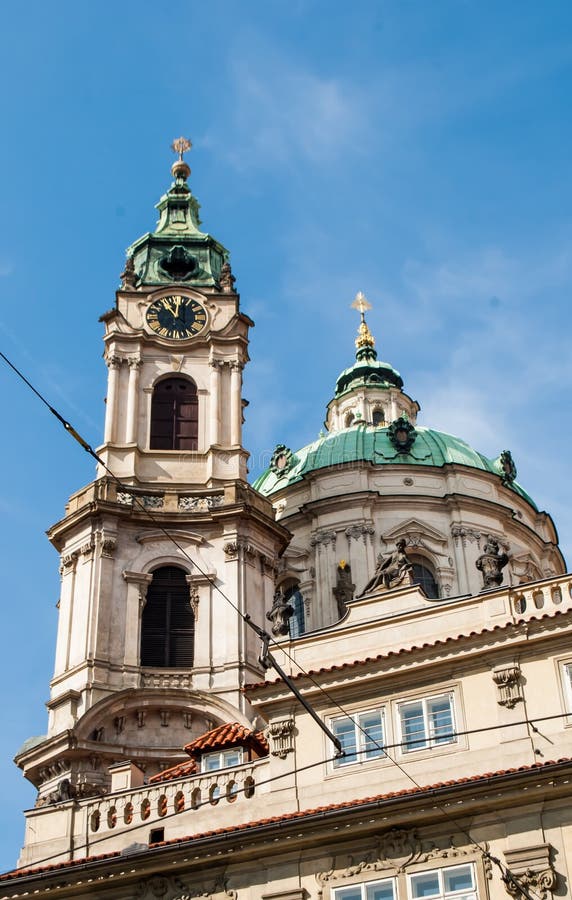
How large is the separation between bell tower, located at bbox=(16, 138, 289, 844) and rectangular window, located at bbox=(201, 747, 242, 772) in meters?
8.83

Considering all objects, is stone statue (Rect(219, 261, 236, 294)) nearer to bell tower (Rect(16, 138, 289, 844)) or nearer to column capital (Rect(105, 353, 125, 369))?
bell tower (Rect(16, 138, 289, 844))

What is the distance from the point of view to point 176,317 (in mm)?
51688

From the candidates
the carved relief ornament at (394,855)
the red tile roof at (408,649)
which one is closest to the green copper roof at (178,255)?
the red tile roof at (408,649)

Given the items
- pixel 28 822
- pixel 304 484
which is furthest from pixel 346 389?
pixel 28 822

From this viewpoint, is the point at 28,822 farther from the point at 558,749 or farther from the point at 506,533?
the point at 506,533

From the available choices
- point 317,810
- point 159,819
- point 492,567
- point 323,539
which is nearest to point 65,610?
point 323,539

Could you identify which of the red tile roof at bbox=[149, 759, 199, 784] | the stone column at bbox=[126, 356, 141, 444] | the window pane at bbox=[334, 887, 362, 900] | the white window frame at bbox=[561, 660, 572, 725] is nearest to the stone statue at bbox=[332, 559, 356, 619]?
the stone column at bbox=[126, 356, 141, 444]

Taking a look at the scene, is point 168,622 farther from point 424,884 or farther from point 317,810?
point 424,884

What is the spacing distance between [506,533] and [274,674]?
30.4 metres

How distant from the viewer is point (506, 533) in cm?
5547

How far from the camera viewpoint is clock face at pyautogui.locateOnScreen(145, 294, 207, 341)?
51.2 m

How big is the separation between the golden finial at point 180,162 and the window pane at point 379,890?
43.0 m

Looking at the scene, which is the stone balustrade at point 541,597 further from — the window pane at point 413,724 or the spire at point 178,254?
the spire at point 178,254

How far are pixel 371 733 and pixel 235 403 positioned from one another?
25.8m
